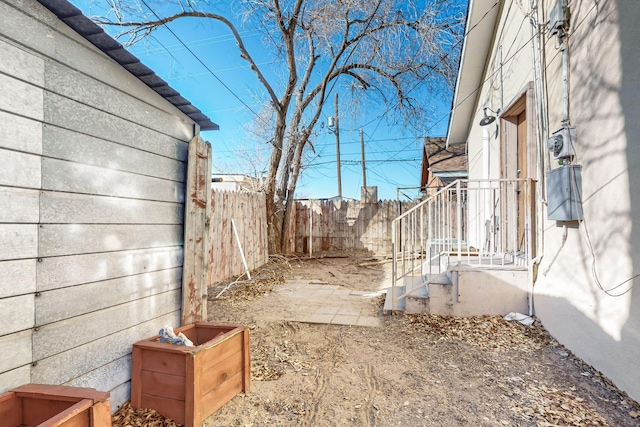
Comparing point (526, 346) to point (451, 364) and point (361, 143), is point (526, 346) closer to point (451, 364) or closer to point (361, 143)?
point (451, 364)

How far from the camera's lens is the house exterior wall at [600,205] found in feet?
7.70

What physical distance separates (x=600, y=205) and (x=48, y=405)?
3.82 metres

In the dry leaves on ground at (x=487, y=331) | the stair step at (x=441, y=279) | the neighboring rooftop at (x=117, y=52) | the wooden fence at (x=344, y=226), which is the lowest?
the dry leaves on ground at (x=487, y=331)

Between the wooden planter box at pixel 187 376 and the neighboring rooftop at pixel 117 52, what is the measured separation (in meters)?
1.80

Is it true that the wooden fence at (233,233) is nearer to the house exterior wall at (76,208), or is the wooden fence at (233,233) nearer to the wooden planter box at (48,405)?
the house exterior wall at (76,208)

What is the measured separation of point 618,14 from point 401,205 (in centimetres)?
879

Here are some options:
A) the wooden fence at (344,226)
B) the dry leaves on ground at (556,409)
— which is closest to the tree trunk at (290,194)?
the wooden fence at (344,226)

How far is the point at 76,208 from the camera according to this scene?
196 cm

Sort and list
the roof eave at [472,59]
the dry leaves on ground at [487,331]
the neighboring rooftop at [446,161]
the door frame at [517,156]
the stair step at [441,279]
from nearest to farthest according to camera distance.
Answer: the dry leaves on ground at [487,331], the door frame at [517,156], the stair step at [441,279], the roof eave at [472,59], the neighboring rooftop at [446,161]

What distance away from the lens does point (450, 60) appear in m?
8.61

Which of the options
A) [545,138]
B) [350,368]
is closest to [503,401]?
[350,368]

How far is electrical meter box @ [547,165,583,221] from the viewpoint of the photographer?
9.89ft

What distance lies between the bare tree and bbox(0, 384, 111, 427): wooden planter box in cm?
739

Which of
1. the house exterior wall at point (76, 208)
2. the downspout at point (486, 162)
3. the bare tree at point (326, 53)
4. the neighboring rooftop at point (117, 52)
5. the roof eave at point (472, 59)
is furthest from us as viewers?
the bare tree at point (326, 53)
